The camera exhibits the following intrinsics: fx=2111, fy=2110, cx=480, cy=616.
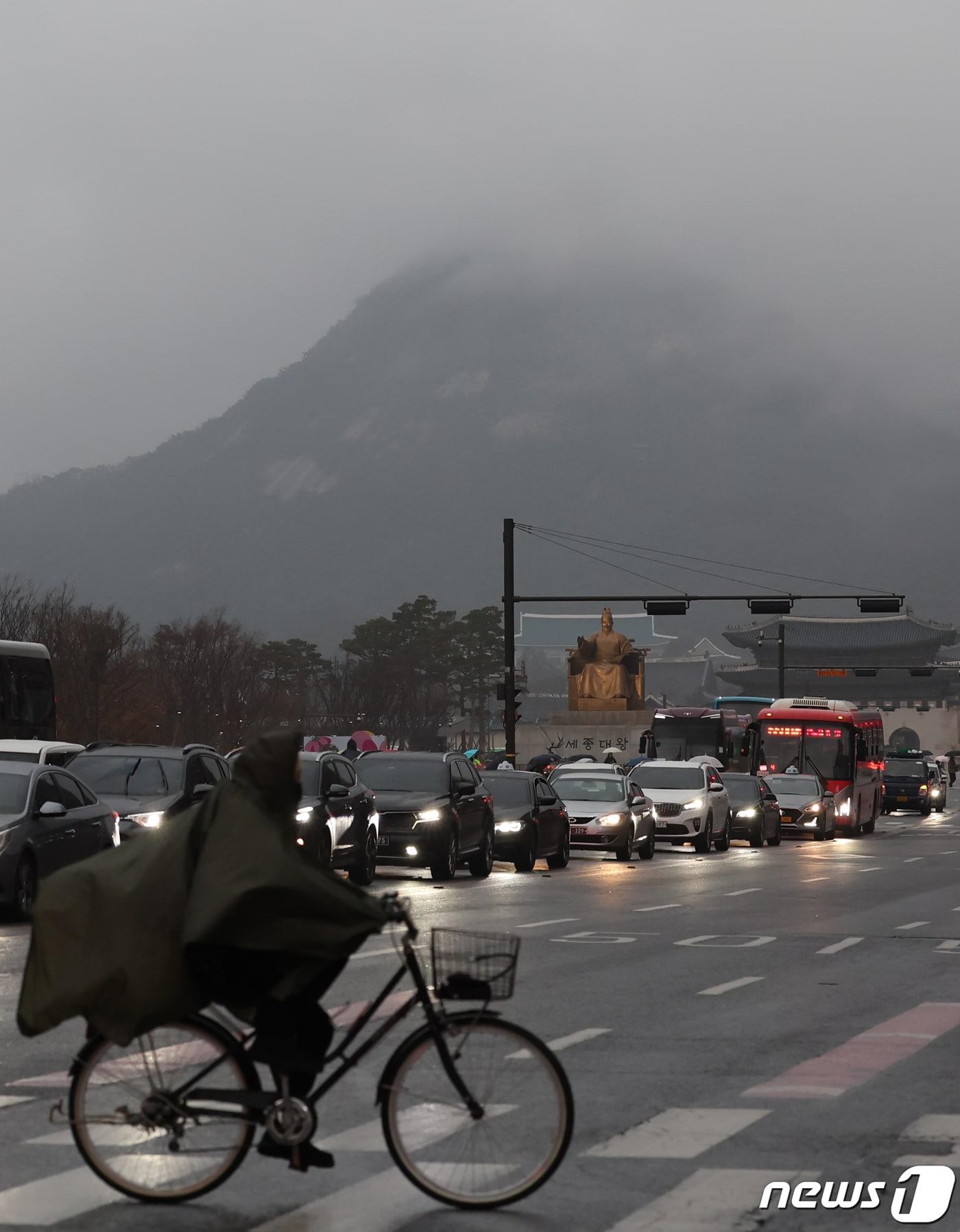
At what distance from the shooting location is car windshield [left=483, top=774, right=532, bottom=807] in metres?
31.5

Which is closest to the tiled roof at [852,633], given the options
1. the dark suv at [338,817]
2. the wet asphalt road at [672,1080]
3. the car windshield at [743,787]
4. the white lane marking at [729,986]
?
the car windshield at [743,787]

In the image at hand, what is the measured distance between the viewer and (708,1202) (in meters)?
7.23

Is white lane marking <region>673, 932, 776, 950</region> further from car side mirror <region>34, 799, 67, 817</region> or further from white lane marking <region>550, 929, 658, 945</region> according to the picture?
car side mirror <region>34, 799, 67, 817</region>

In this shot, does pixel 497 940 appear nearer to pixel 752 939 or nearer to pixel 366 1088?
pixel 366 1088

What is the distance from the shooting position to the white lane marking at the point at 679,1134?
320 inches

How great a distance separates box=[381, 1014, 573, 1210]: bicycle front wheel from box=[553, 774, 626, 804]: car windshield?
96.0ft

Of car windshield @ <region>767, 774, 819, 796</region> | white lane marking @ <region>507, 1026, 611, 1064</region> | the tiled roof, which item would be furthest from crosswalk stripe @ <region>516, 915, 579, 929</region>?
the tiled roof

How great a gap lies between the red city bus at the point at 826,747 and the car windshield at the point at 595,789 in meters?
18.5

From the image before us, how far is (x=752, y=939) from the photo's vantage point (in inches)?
725

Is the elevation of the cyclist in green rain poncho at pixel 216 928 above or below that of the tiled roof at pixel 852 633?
below

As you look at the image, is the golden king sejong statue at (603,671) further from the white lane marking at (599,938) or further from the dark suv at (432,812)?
the white lane marking at (599,938)

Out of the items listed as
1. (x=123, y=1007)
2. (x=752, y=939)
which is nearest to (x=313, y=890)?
(x=123, y=1007)

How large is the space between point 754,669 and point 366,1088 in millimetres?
183075

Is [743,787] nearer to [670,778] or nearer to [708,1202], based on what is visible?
[670,778]
